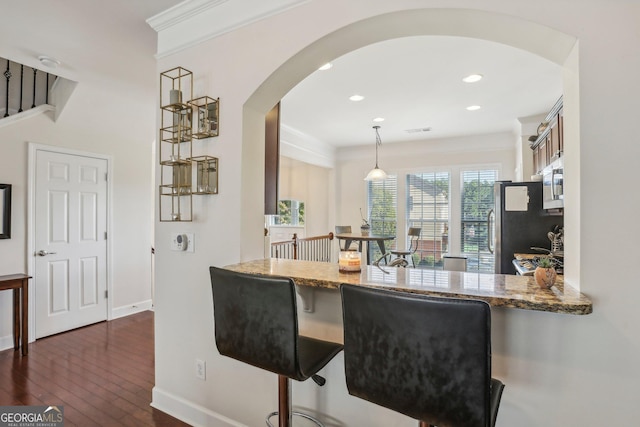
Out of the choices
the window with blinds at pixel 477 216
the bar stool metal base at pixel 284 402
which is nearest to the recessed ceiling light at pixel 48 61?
the bar stool metal base at pixel 284 402

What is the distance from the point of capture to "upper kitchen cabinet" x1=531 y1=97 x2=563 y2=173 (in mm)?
2764

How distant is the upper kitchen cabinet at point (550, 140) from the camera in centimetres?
276

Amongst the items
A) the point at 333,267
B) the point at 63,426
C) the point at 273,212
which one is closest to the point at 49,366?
the point at 63,426

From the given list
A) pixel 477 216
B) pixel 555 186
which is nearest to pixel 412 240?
pixel 477 216

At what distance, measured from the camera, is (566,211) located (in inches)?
54.6

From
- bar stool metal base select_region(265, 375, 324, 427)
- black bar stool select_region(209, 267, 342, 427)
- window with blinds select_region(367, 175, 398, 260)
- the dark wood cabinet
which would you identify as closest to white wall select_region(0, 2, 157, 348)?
the dark wood cabinet

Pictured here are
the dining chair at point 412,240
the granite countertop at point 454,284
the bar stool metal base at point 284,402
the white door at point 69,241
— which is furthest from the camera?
the dining chair at point 412,240

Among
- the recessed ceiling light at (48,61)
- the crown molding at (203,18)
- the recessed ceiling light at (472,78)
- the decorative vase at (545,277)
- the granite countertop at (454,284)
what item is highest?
the recessed ceiling light at (472,78)

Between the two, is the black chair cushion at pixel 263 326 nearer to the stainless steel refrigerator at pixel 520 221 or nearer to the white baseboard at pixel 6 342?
the stainless steel refrigerator at pixel 520 221

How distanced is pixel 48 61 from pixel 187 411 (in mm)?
3080

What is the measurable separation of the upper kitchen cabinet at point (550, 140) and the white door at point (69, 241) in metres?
4.98

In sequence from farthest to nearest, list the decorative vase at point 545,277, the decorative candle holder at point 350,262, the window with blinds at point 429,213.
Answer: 1. the window with blinds at point 429,213
2. the decorative candle holder at point 350,262
3. the decorative vase at point 545,277

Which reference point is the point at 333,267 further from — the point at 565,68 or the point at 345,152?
the point at 345,152

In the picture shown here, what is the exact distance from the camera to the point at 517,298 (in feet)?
3.85
